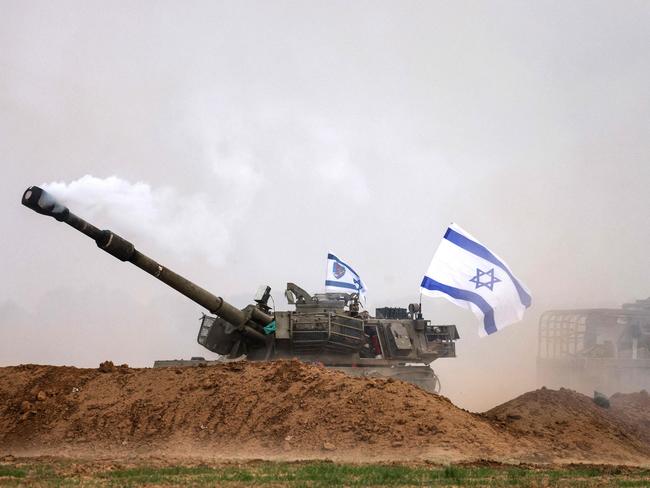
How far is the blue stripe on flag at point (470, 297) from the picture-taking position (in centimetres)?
2016

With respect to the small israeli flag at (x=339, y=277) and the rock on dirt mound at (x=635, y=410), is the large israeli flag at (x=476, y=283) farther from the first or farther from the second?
the small israeli flag at (x=339, y=277)

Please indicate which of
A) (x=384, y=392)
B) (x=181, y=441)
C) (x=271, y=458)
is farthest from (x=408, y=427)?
(x=181, y=441)

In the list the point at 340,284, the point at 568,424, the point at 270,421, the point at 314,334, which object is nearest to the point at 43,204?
the point at 270,421

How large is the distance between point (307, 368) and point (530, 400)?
5.18 m

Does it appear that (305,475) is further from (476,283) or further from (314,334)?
(476,283)

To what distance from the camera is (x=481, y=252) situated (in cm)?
2081

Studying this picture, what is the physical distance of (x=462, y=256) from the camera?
20.8 meters

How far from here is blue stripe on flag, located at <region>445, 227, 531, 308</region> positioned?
20.8 metres

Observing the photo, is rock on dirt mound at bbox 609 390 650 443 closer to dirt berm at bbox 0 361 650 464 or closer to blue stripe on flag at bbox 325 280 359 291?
dirt berm at bbox 0 361 650 464

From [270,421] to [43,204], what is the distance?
19.4 ft

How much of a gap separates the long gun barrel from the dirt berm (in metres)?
1.82

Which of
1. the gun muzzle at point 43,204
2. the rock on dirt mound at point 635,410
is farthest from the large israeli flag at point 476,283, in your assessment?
the gun muzzle at point 43,204

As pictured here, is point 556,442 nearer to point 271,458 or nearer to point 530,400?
point 530,400

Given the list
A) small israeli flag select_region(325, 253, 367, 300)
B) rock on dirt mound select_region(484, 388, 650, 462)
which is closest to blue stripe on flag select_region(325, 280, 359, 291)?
small israeli flag select_region(325, 253, 367, 300)
